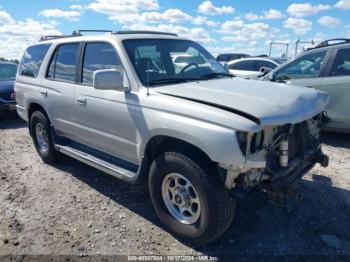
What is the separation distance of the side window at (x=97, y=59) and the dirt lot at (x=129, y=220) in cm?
158

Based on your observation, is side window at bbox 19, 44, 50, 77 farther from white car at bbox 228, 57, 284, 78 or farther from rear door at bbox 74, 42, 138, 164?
white car at bbox 228, 57, 284, 78

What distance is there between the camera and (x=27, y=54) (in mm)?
6207

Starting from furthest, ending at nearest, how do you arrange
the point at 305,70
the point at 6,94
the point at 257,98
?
the point at 6,94, the point at 305,70, the point at 257,98

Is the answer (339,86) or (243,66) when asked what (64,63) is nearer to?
(339,86)

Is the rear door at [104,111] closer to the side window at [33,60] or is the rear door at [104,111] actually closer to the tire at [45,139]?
the tire at [45,139]

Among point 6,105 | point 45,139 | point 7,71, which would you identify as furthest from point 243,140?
point 7,71

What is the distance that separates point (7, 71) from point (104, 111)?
8.39m

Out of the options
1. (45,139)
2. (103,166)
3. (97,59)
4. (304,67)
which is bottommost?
(45,139)

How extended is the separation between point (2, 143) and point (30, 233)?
14.3 ft

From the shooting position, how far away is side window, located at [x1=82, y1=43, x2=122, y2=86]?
4.10m

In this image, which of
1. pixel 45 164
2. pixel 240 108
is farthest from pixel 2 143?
pixel 240 108

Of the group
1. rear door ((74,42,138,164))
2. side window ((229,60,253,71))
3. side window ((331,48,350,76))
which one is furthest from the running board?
side window ((229,60,253,71))

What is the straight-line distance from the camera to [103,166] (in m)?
4.26

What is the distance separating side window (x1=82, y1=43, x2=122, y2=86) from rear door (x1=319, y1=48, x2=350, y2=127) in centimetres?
417
